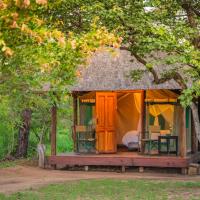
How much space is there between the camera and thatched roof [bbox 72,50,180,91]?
15471mm

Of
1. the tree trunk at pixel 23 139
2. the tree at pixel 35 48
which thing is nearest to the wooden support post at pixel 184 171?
the tree trunk at pixel 23 139

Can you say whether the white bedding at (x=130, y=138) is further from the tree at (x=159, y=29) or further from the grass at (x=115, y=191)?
the tree at (x=159, y=29)

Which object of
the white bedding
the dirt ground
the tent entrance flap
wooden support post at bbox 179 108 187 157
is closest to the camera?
the dirt ground

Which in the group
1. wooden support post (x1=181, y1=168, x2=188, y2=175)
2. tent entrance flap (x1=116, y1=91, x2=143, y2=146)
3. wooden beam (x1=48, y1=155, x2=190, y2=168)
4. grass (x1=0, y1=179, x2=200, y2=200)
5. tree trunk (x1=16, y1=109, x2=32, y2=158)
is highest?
tent entrance flap (x1=116, y1=91, x2=143, y2=146)

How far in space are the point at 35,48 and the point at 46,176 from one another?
28.4 feet

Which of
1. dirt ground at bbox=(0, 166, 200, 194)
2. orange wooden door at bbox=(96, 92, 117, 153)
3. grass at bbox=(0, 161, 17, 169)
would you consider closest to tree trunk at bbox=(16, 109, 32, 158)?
grass at bbox=(0, 161, 17, 169)

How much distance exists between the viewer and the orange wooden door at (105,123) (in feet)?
54.9

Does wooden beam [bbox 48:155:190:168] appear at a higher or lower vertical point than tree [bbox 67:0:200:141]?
lower

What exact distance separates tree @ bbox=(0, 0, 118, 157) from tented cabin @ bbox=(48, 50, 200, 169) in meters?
7.32

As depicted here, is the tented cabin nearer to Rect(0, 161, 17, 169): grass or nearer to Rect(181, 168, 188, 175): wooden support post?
Rect(181, 168, 188, 175): wooden support post

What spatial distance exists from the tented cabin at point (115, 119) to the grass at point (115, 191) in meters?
2.47

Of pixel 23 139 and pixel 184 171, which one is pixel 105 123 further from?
pixel 23 139

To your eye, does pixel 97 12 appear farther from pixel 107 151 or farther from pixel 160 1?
pixel 107 151

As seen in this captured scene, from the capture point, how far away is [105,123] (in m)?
16.9
